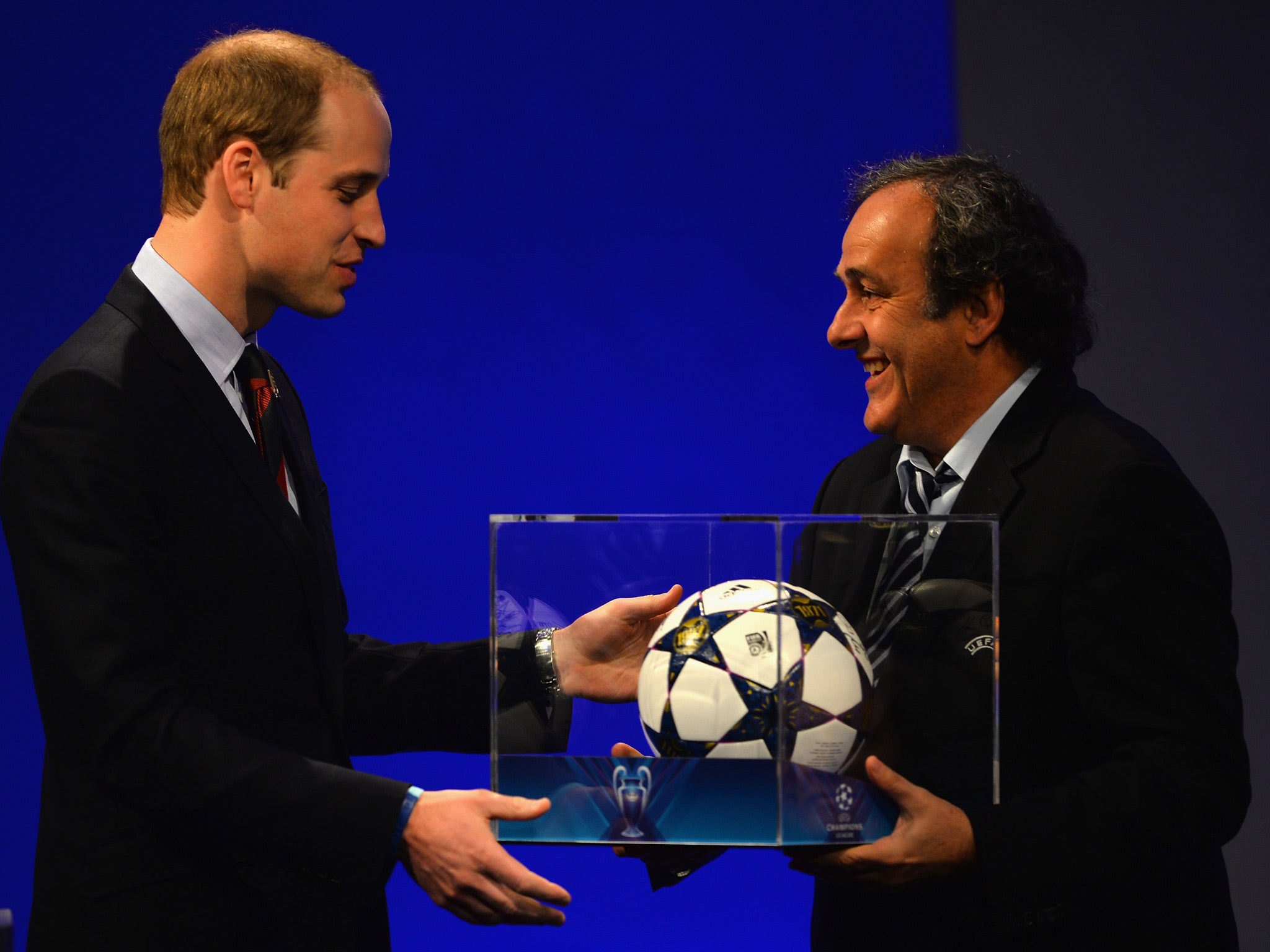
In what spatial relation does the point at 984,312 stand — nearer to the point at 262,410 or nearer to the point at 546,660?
the point at 546,660

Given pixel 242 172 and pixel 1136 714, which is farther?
pixel 242 172

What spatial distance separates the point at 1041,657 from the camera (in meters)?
1.38

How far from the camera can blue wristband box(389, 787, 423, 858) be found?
1269 millimetres

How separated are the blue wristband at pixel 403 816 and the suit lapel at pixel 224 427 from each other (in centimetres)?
22

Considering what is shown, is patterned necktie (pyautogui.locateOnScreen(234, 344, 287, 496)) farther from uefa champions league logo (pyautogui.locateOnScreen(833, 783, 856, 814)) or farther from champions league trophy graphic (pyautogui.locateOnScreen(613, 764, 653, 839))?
uefa champions league logo (pyautogui.locateOnScreen(833, 783, 856, 814))

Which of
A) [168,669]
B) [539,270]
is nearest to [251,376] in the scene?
[168,669]

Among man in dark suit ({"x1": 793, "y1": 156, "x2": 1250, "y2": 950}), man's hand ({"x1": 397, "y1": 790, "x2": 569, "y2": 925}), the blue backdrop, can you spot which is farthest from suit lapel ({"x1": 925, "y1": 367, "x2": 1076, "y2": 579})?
the blue backdrop

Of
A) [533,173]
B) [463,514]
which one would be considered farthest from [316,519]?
[533,173]

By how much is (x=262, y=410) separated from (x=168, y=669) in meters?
0.37

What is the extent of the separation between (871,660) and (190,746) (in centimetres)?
74

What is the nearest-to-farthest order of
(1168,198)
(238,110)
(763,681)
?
(763,681), (238,110), (1168,198)

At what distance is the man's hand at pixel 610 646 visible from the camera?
1312 mm

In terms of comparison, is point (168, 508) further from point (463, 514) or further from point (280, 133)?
point (463, 514)

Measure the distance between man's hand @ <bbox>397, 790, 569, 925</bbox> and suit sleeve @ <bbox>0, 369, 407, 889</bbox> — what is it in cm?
5
